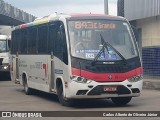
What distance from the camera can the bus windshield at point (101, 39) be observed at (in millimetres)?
14086

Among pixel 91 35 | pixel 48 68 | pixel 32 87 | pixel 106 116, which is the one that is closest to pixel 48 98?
pixel 32 87

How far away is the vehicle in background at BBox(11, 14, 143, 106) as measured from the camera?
13789mm

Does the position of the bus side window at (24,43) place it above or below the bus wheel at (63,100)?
above

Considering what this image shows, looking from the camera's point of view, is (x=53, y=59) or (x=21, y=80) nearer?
(x=53, y=59)

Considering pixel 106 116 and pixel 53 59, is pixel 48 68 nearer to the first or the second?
pixel 53 59

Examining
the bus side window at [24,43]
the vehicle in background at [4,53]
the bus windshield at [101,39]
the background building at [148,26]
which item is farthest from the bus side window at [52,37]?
the vehicle in background at [4,53]

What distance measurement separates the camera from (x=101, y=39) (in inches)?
566

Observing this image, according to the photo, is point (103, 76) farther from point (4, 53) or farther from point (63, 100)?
point (4, 53)

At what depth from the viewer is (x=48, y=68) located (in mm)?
16078

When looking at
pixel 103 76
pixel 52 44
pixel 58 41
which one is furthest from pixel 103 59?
pixel 52 44

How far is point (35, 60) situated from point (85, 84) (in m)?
4.54

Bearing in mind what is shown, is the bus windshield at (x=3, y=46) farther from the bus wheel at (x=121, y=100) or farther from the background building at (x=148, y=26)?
the bus wheel at (x=121, y=100)

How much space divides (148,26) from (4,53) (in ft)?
28.1

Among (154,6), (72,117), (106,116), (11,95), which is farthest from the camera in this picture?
(154,6)
